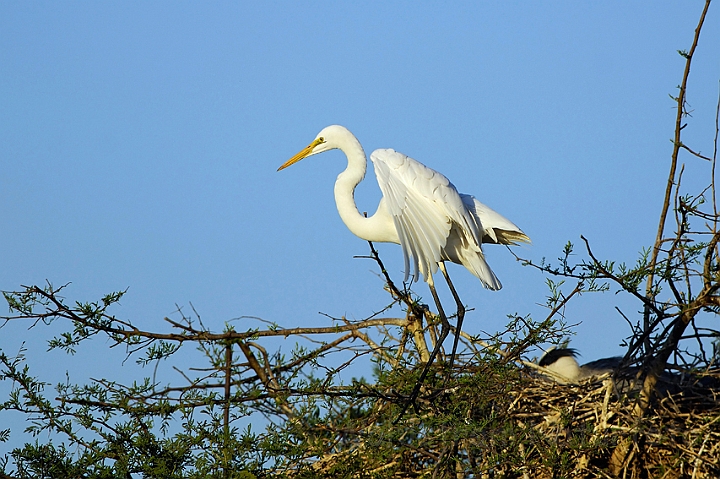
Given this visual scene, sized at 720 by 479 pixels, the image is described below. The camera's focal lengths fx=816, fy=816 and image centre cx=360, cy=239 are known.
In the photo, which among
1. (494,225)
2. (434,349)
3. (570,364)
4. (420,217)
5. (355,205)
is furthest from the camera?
(355,205)

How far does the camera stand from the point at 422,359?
440 centimetres

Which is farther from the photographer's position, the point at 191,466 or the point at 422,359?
the point at 422,359

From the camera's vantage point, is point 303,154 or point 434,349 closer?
point 434,349

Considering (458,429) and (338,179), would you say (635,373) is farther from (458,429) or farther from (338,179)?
(338,179)

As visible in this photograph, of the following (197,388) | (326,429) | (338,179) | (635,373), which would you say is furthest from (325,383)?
(338,179)

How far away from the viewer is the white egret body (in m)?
4.32

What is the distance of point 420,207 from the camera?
4.41 metres

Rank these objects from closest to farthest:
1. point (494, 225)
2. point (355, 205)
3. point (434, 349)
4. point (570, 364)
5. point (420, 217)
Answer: point (434, 349)
point (420, 217)
point (494, 225)
point (570, 364)
point (355, 205)

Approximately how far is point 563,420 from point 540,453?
1.07 ft

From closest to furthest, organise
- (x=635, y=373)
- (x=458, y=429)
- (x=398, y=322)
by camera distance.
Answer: (x=458, y=429) → (x=635, y=373) → (x=398, y=322)

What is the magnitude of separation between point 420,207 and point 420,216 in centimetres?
5

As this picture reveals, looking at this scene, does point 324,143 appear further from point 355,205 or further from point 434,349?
point 434,349

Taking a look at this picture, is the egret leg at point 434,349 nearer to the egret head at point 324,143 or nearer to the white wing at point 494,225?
the white wing at point 494,225

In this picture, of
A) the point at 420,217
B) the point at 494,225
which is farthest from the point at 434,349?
the point at 494,225
